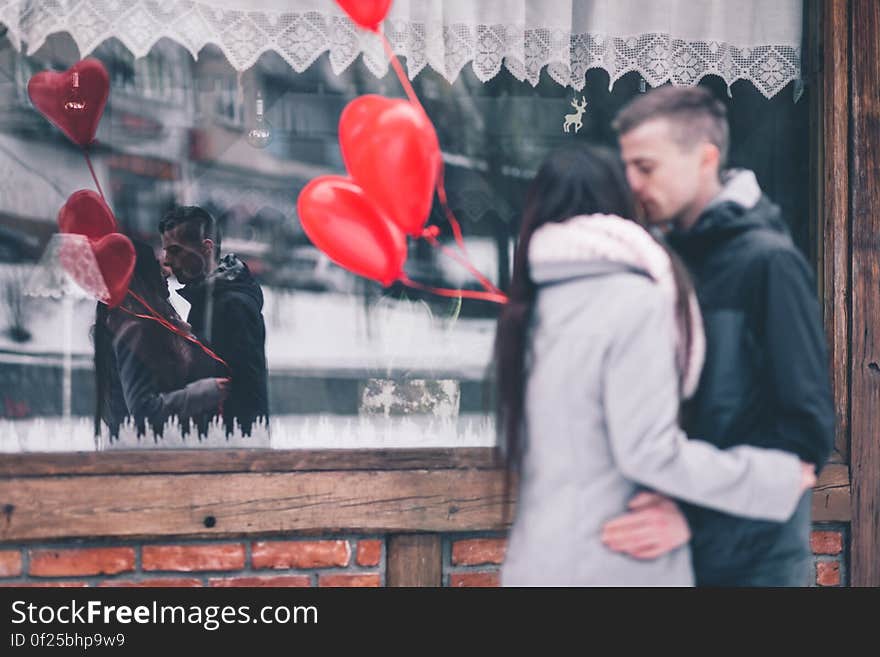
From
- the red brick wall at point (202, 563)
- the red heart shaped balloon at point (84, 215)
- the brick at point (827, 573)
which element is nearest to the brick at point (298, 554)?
the red brick wall at point (202, 563)

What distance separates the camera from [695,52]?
2699mm

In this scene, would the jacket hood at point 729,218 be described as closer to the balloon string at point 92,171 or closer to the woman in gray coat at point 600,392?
the woman in gray coat at point 600,392

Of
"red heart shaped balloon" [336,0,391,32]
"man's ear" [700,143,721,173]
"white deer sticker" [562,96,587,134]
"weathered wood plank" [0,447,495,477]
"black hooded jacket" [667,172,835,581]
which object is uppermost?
"red heart shaped balloon" [336,0,391,32]

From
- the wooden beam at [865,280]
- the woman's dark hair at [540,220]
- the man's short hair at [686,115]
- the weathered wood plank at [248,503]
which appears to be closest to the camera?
the woman's dark hair at [540,220]

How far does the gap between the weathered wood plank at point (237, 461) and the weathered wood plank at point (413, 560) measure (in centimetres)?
21

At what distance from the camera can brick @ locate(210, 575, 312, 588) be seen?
2.62 meters

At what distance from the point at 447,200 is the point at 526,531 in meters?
1.02

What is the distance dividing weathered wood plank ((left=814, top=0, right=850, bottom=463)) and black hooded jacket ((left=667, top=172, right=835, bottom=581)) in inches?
21.7

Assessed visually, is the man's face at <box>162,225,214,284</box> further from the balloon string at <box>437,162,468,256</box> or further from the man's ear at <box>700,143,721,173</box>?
the man's ear at <box>700,143,721,173</box>

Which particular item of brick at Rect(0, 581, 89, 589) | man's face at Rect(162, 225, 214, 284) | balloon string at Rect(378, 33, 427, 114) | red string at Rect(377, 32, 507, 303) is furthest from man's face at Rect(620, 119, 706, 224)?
brick at Rect(0, 581, 89, 589)

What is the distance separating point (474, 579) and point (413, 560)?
0.62ft

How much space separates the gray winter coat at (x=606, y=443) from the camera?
204 centimetres

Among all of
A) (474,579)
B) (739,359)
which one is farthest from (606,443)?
(474,579)

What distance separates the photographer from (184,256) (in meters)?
2.72
